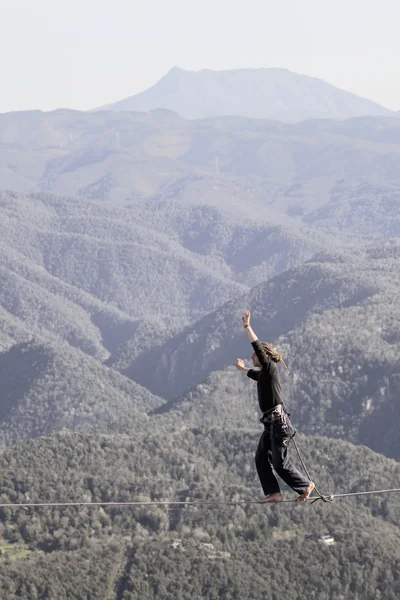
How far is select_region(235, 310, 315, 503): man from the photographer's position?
37406mm

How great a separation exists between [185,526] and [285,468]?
87.6 metres

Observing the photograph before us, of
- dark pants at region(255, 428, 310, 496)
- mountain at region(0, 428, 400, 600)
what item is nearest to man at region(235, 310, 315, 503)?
dark pants at region(255, 428, 310, 496)

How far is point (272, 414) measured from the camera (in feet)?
124

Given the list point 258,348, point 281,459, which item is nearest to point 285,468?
point 281,459

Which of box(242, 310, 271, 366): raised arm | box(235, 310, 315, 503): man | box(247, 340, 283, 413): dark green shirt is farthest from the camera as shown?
box(247, 340, 283, 413): dark green shirt

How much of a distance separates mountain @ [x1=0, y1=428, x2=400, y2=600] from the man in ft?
228

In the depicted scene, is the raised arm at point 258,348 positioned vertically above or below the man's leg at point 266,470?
above

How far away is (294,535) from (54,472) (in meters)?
34.7

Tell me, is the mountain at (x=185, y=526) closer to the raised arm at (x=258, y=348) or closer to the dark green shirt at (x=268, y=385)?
the dark green shirt at (x=268, y=385)

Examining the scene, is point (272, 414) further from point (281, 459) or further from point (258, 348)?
point (258, 348)

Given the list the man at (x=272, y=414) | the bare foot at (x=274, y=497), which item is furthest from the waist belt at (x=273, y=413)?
the bare foot at (x=274, y=497)

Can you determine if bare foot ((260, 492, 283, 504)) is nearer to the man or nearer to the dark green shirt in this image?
the man

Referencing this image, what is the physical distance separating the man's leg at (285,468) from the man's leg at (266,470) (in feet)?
1.54

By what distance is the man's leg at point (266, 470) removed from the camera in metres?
38.9
